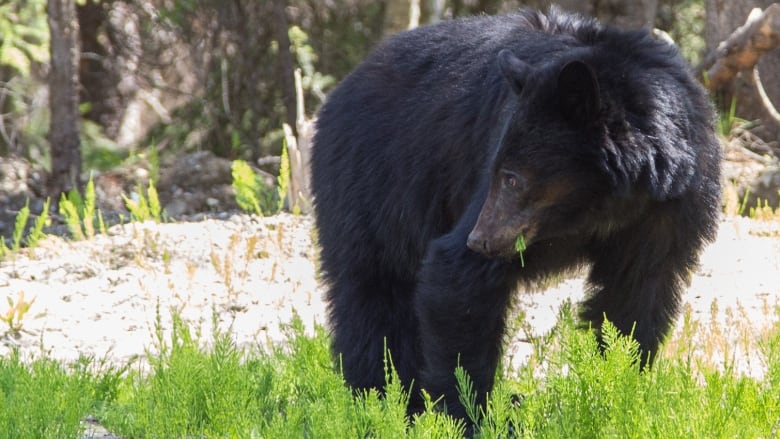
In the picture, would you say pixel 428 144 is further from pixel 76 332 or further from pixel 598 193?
pixel 76 332

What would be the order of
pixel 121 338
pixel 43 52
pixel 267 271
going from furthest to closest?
pixel 43 52
pixel 267 271
pixel 121 338

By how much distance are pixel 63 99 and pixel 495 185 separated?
627 centimetres

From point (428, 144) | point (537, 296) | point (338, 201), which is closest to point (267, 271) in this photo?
point (537, 296)

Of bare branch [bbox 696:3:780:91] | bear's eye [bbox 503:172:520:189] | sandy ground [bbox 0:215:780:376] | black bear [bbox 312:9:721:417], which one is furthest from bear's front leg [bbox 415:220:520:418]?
bare branch [bbox 696:3:780:91]

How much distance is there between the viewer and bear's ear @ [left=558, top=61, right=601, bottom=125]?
3.59 m

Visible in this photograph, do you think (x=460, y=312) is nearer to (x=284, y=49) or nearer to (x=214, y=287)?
(x=214, y=287)

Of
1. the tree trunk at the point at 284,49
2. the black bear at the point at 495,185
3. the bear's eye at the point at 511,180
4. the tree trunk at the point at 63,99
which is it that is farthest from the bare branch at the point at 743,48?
the bear's eye at the point at 511,180

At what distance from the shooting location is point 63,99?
30.2 ft

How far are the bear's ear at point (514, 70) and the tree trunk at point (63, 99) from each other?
591 cm

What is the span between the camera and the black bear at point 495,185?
3738 mm

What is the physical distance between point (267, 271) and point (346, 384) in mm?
2530

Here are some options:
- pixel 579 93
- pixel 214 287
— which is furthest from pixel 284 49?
pixel 579 93

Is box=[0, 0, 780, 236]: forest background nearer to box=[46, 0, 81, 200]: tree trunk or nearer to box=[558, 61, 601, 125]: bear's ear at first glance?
box=[46, 0, 81, 200]: tree trunk

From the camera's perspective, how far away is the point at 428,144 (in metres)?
4.46
